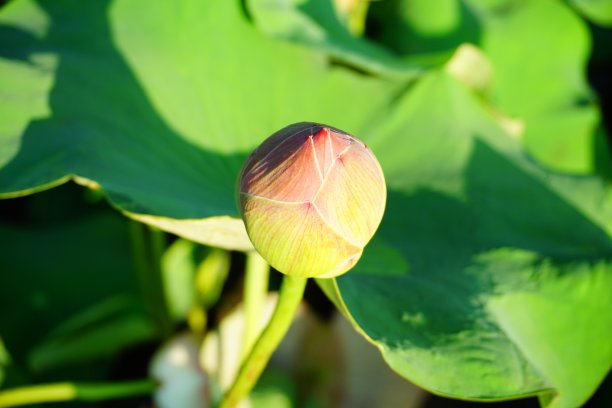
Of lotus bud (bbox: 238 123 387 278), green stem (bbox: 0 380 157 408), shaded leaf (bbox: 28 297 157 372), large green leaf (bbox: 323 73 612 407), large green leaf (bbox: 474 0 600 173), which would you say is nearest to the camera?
lotus bud (bbox: 238 123 387 278)

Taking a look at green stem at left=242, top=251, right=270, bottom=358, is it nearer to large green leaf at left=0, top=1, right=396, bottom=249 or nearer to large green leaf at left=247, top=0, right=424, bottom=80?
large green leaf at left=0, top=1, right=396, bottom=249

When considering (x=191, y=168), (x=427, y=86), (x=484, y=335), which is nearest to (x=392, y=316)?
(x=484, y=335)

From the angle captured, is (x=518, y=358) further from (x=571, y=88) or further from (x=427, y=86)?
(x=571, y=88)

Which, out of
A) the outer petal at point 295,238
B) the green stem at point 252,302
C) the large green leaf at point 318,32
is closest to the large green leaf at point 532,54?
the large green leaf at point 318,32

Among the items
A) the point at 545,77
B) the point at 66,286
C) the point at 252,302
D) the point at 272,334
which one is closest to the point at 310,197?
the point at 272,334

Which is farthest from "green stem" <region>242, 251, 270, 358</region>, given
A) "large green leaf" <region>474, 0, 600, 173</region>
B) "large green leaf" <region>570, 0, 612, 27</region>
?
"large green leaf" <region>570, 0, 612, 27</region>

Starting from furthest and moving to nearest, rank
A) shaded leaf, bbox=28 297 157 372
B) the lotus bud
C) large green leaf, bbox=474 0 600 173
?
1. large green leaf, bbox=474 0 600 173
2. shaded leaf, bbox=28 297 157 372
3. the lotus bud

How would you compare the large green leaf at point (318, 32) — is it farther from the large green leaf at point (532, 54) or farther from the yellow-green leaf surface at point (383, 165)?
the large green leaf at point (532, 54)
